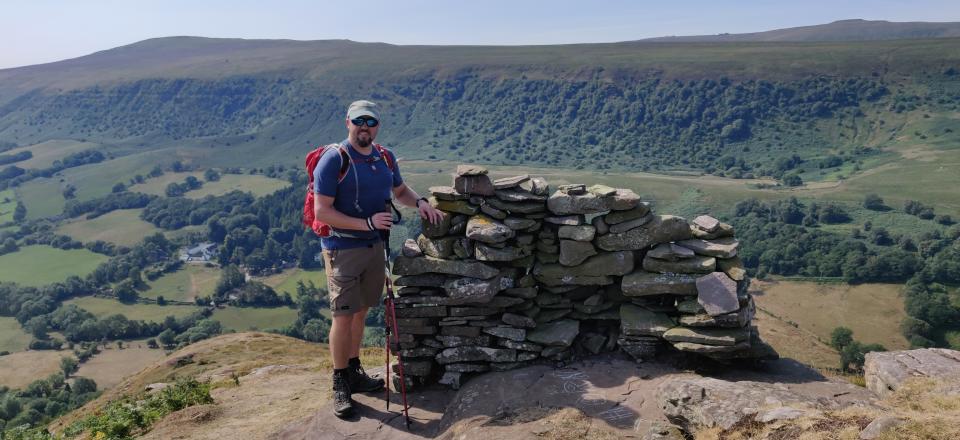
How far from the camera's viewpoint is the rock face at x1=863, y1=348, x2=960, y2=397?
8.70 meters

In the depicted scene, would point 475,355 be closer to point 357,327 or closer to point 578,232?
point 357,327

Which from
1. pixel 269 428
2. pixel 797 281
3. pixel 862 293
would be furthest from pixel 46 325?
pixel 862 293

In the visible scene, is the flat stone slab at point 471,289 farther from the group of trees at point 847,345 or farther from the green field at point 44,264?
the green field at point 44,264

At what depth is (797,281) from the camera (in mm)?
77438

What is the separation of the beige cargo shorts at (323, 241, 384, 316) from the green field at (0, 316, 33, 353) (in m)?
104

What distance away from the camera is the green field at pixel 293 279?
105188 mm

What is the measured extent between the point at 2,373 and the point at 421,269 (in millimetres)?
85408

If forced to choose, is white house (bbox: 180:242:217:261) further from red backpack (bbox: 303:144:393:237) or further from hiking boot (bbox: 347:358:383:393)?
red backpack (bbox: 303:144:393:237)

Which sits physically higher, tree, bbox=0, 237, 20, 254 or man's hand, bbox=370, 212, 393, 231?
man's hand, bbox=370, 212, 393, 231

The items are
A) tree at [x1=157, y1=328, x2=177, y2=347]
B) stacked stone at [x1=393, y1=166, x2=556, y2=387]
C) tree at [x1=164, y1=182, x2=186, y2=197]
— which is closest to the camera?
stacked stone at [x1=393, y1=166, x2=556, y2=387]

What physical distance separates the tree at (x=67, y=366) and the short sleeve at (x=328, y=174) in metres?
79.0

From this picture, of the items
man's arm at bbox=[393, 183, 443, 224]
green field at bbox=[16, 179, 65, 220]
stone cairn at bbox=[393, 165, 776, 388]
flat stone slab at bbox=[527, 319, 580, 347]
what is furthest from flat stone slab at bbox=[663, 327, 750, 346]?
green field at bbox=[16, 179, 65, 220]

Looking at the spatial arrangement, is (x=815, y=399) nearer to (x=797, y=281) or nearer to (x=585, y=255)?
(x=585, y=255)

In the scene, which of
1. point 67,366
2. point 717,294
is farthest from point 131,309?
point 717,294
